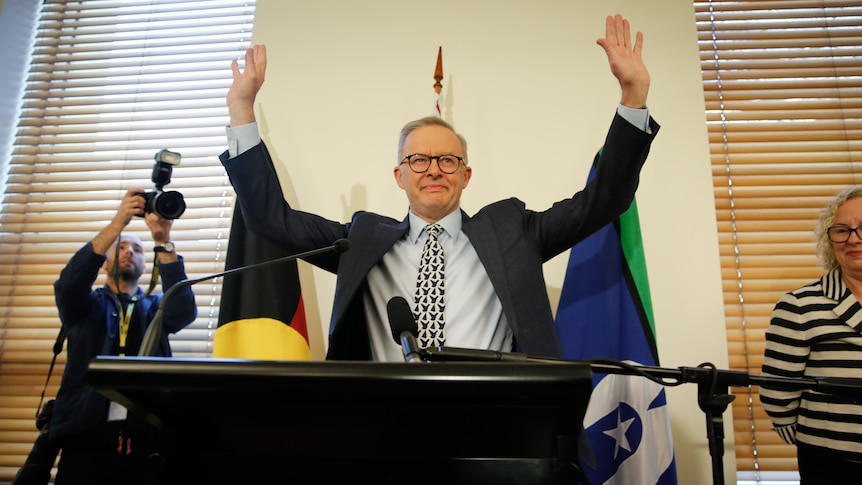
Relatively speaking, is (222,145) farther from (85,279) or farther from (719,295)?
(719,295)

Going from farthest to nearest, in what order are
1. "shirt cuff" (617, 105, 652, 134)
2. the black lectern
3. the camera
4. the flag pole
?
the flag pole → the camera → "shirt cuff" (617, 105, 652, 134) → the black lectern

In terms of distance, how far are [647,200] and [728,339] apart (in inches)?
23.6

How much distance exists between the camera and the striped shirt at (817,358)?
5.64 feet

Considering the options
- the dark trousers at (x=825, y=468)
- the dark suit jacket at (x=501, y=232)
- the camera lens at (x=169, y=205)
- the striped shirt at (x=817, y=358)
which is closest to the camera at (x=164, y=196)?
the camera lens at (x=169, y=205)

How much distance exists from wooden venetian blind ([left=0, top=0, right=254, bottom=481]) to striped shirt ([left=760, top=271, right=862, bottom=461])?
207 cm

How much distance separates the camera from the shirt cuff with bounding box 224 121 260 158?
64.0 inches

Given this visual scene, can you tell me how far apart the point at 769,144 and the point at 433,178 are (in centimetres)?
159

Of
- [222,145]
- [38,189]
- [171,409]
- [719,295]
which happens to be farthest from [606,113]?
[38,189]

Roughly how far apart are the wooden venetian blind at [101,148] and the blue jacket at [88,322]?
0.67 feet

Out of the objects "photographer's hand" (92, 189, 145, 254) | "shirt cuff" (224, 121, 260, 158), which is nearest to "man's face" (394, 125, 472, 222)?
"shirt cuff" (224, 121, 260, 158)

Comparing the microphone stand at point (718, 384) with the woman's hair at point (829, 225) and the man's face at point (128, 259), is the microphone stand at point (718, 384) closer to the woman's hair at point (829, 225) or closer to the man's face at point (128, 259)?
the woman's hair at point (829, 225)

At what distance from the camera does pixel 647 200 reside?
92.0 inches

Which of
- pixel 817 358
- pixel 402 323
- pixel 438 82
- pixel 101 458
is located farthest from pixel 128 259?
pixel 817 358

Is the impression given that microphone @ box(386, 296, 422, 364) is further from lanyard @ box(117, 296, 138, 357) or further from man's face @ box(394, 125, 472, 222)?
lanyard @ box(117, 296, 138, 357)
